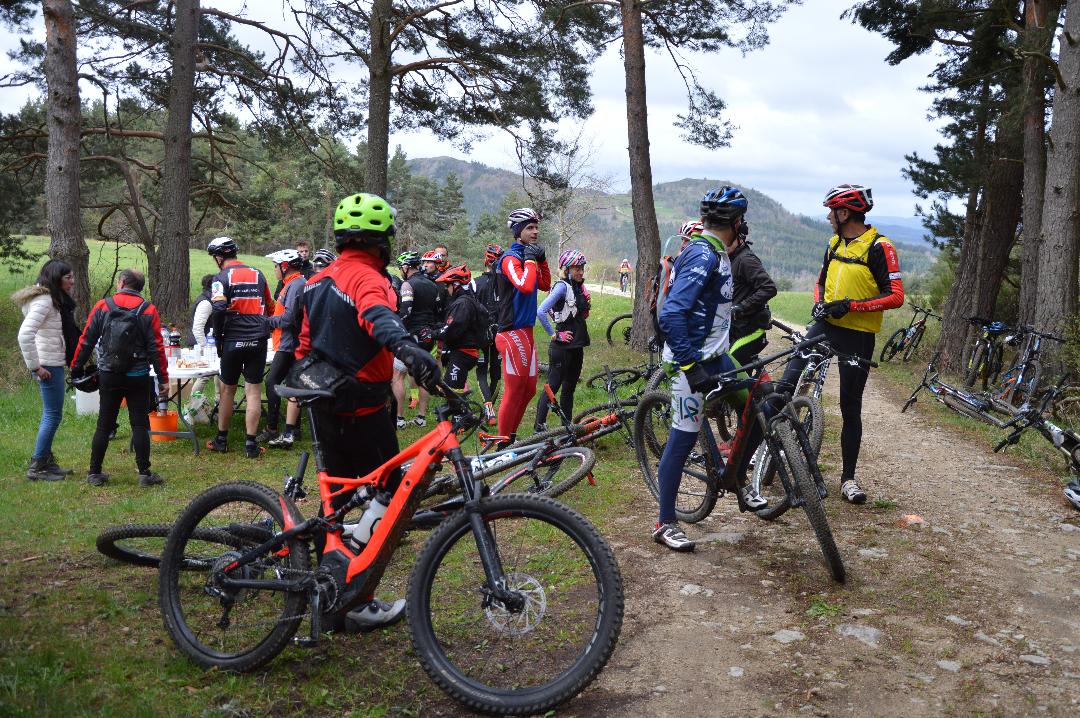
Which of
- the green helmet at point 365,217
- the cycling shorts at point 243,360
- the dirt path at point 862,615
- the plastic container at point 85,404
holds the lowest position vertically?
the plastic container at point 85,404

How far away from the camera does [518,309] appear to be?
6902mm

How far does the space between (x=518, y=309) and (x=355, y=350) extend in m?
3.20

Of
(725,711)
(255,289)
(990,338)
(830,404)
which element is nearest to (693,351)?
(725,711)

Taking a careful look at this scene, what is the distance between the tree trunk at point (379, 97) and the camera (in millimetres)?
15086

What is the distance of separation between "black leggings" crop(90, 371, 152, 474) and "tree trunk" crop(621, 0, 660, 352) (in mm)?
9728

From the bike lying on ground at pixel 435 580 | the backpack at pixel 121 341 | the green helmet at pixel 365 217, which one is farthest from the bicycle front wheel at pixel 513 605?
the backpack at pixel 121 341

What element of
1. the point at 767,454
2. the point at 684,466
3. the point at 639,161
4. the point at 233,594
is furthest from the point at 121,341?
the point at 639,161

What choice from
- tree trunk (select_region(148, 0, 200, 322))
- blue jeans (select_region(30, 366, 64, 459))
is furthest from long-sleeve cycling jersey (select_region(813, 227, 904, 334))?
tree trunk (select_region(148, 0, 200, 322))

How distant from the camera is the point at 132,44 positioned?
1703cm

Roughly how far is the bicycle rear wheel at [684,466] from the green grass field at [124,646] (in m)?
0.40

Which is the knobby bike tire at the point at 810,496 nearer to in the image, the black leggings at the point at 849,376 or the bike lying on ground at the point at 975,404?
the black leggings at the point at 849,376

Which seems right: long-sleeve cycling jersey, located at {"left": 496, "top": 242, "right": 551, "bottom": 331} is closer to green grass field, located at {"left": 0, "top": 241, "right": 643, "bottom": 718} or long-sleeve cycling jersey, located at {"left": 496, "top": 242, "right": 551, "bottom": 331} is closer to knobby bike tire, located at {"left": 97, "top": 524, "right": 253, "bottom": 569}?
green grass field, located at {"left": 0, "top": 241, "right": 643, "bottom": 718}

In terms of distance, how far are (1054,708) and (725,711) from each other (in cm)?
129

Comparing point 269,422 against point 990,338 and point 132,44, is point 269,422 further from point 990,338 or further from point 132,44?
point 132,44
